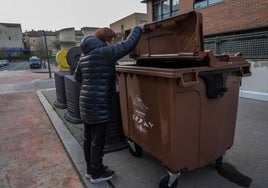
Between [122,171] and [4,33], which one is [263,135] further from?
[4,33]

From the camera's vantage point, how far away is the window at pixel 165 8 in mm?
11449

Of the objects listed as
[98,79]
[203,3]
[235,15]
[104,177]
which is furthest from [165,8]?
[104,177]

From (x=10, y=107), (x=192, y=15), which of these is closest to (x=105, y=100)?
(x=192, y=15)

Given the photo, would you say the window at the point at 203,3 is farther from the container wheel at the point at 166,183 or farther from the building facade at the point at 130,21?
the building facade at the point at 130,21

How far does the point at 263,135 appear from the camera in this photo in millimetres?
3674

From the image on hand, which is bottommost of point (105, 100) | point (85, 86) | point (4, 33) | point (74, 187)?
point (74, 187)

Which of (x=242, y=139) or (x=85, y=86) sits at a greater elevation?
(x=85, y=86)

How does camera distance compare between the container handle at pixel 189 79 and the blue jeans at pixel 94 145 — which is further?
the blue jeans at pixel 94 145

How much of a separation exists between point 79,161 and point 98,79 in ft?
4.78

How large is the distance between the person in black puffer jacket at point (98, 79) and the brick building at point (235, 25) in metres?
5.87

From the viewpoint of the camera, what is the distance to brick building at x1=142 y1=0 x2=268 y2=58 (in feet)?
22.0

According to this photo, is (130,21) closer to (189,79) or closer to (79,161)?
(79,161)

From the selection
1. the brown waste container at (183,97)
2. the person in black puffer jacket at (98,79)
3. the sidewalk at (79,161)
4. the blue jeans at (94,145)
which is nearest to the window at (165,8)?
the sidewalk at (79,161)

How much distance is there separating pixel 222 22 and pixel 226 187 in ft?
25.2
